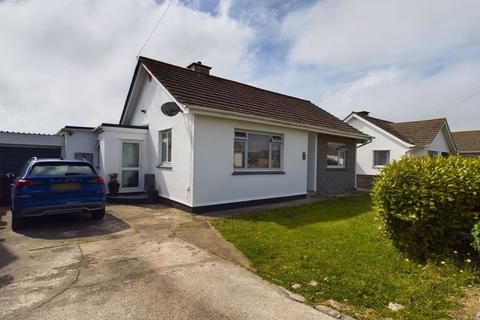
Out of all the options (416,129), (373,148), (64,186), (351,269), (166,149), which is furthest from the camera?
(416,129)

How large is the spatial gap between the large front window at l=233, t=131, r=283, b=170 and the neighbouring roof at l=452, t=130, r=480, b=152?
112ft

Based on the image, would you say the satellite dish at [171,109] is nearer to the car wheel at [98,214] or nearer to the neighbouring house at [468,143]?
the car wheel at [98,214]

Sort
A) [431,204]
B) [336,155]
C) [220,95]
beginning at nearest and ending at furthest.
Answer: [431,204], [220,95], [336,155]

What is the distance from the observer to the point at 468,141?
115 feet

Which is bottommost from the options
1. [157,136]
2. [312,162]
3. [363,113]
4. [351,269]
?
[351,269]

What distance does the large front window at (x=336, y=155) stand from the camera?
14.0 m

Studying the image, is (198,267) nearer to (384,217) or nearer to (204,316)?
(204,316)

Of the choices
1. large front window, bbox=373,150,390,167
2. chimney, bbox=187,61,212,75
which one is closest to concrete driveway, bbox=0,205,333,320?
chimney, bbox=187,61,212,75

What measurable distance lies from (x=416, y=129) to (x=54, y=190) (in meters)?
24.3

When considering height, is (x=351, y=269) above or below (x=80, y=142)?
below

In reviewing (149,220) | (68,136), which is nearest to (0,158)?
(68,136)

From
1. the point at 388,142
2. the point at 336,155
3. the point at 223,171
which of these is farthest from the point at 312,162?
the point at 388,142

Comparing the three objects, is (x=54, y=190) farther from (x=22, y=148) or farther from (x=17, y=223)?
(x=22, y=148)

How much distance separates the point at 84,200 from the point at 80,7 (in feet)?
18.7
